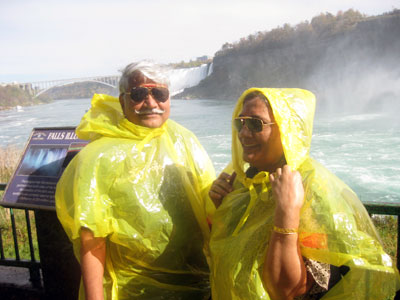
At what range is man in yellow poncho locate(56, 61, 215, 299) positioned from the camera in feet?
4.54

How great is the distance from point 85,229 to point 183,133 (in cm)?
66

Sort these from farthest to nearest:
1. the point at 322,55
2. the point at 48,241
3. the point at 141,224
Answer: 1. the point at 322,55
2. the point at 48,241
3. the point at 141,224

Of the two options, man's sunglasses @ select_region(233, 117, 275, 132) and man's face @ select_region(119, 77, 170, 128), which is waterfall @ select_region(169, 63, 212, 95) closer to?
man's face @ select_region(119, 77, 170, 128)

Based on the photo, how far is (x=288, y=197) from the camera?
1.14 meters

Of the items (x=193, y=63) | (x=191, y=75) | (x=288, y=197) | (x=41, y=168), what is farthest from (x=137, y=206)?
(x=193, y=63)

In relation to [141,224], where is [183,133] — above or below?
above

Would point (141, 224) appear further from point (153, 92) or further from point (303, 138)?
point (303, 138)

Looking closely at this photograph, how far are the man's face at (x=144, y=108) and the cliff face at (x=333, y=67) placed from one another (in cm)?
→ 2959

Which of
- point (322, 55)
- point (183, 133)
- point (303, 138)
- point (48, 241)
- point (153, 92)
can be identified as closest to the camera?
point (303, 138)

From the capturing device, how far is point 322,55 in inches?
1435

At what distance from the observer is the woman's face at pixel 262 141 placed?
133 cm

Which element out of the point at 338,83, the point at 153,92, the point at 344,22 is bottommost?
the point at 338,83

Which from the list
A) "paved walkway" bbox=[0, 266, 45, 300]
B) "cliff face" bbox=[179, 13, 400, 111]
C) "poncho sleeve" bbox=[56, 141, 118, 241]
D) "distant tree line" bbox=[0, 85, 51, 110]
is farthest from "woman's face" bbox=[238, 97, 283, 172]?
"distant tree line" bbox=[0, 85, 51, 110]

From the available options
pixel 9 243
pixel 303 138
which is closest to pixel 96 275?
pixel 303 138
